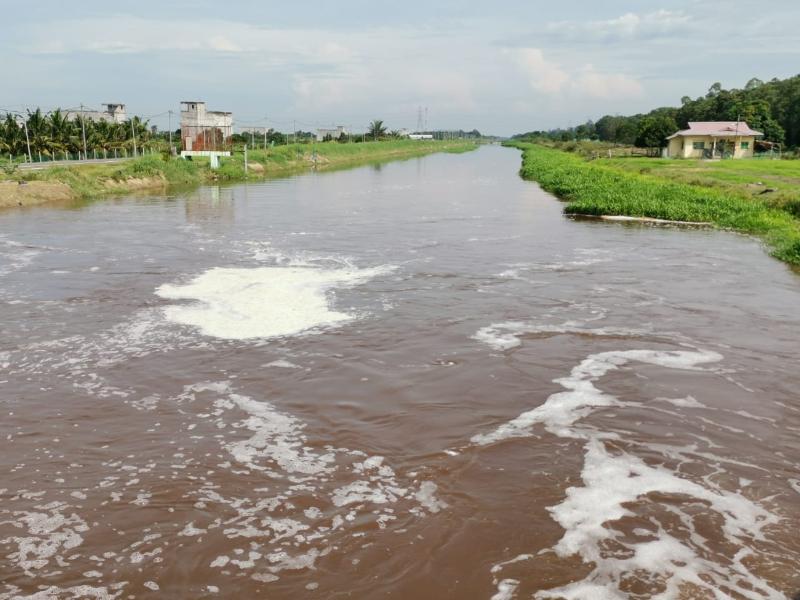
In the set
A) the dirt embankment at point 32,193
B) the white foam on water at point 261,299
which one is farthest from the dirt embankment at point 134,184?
the white foam on water at point 261,299

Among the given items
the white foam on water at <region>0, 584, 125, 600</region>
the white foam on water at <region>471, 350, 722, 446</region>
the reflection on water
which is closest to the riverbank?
the reflection on water

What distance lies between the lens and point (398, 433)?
7.66 m

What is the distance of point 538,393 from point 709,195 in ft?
76.8

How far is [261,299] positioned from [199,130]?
44.7m

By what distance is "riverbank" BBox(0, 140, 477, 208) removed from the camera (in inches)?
1230

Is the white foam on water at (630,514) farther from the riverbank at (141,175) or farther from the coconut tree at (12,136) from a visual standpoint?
the coconut tree at (12,136)

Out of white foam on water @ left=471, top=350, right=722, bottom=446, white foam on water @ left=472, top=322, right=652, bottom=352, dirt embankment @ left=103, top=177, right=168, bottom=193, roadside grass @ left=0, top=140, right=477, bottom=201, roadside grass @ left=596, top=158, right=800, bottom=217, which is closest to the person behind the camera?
white foam on water @ left=471, top=350, right=722, bottom=446

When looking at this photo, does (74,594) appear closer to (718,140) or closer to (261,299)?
(261,299)

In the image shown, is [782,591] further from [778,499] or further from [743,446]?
[743,446]

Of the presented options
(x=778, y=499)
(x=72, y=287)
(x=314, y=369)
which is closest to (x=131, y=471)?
(x=314, y=369)

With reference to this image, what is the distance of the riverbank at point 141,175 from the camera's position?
31250 mm

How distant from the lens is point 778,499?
6.38 metres

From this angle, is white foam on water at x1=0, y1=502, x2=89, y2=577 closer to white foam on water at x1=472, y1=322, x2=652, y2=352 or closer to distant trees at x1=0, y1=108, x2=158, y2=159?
white foam on water at x1=472, y1=322, x2=652, y2=352

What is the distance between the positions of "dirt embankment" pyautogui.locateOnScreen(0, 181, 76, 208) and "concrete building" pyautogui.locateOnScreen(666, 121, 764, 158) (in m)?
56.8
